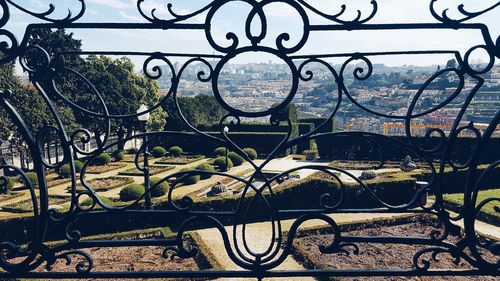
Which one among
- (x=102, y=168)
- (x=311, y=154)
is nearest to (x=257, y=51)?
(x=102, y=168)

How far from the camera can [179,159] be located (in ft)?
75.6

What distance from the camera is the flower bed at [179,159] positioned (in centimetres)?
2188

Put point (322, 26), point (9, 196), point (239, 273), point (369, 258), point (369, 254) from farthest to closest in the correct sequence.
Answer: point (9, 196) < point (369, 254) < point (369, 258) < point (239, 273) < point (322, 26)

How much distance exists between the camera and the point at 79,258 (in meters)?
8.55

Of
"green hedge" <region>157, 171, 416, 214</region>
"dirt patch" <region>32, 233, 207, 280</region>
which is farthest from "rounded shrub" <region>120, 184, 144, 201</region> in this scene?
"dirt patch" <region>32, 233, 207, 280</region>

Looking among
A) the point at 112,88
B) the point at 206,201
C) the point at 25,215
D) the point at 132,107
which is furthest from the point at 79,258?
the point at 132,107

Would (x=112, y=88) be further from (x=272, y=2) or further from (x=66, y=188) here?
(x=272, y=2)

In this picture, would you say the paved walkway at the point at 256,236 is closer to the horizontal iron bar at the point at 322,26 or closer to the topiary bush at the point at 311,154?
the horizontal iron bar at the point at 322,26

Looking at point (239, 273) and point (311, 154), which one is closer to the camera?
point (239, 273)

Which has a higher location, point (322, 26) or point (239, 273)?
point (322, 26)

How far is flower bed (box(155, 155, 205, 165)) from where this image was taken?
71.8ft

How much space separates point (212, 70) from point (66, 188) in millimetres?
15608

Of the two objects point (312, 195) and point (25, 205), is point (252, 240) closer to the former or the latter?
point (312, 195)

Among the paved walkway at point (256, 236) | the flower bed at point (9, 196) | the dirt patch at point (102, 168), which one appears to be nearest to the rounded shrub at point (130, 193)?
the paved walkway at point (256, 236)
